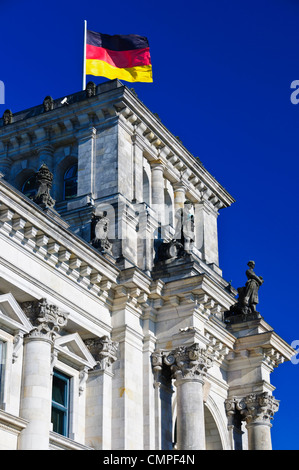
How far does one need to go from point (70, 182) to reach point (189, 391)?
1106 cm

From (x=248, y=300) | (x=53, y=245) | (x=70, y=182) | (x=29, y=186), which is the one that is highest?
(x=29, y=186)

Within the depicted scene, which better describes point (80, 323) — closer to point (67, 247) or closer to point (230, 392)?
point (67, 247)

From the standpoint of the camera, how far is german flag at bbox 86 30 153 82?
39156mm

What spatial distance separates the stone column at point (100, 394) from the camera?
29.5 metres

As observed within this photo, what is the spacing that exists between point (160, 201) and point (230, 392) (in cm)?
810

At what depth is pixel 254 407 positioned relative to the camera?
116ft

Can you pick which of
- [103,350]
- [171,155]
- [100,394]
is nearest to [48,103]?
[171,155]

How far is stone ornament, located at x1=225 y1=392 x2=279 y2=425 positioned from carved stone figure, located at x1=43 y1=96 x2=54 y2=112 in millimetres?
13737

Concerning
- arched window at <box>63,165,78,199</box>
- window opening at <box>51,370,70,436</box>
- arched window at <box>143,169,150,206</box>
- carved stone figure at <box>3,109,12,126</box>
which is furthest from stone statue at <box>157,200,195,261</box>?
carved stone figure at <box>3,109,12,126</box>

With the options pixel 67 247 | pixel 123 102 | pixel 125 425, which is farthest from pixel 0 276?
pixel 123 102

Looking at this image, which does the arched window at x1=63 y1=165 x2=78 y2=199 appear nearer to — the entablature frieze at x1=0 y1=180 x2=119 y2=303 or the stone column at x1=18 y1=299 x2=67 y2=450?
the entablature frieze at x1=0 y1=180 x2=119 y2=303

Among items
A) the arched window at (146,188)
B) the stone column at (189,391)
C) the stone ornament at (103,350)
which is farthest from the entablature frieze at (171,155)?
the stone column at (189,391)

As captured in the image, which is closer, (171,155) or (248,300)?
(248,300)

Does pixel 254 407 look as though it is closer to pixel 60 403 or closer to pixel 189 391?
pixel 189 391
